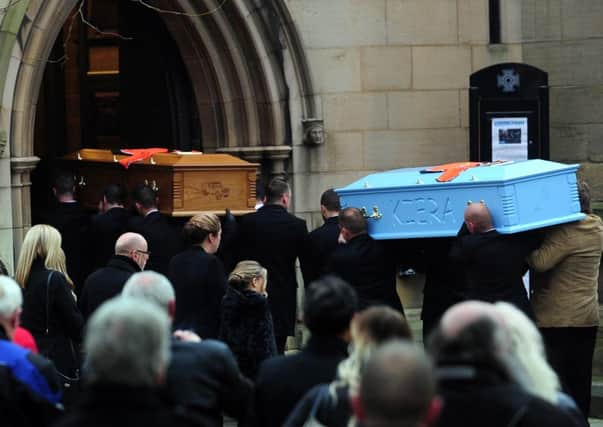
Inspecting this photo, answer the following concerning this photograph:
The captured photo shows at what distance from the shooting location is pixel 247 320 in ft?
27.9

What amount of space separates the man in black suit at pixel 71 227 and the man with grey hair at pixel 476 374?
690 centimetres

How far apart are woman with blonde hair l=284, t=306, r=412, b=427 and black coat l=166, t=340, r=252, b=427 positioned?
523 mm

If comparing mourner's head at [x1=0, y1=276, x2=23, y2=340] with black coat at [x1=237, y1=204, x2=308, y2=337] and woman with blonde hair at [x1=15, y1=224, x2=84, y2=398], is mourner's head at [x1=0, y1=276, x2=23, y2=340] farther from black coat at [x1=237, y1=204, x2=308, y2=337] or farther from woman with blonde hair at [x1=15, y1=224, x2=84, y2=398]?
black coat at [x1=237, y1=204, x2=308, y2=337]

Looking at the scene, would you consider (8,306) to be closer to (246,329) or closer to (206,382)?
(206,382)

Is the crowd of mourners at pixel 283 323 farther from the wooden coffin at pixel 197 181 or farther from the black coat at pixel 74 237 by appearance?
the wooden coffin at pixel 197 181

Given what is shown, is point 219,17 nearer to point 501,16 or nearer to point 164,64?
point 164,64

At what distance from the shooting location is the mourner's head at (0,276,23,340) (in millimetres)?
5949

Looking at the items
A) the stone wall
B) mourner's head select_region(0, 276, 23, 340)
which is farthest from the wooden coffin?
mourner's head select_region(0, 276, 23, 340)

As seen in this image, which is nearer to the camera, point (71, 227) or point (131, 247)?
point (131, 247)

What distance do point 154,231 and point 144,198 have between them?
0.24 m

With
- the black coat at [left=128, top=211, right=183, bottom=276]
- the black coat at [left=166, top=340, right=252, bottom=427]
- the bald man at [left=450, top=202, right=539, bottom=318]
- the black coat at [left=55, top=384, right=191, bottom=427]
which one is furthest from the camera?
the black coat at [left=128, top=211, right=183, bottom=276]

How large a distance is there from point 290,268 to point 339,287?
190 inches

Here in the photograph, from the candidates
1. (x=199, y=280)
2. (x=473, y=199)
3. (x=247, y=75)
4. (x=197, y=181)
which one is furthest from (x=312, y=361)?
(x=247, y=75)

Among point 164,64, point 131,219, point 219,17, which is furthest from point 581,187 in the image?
point 164,64
